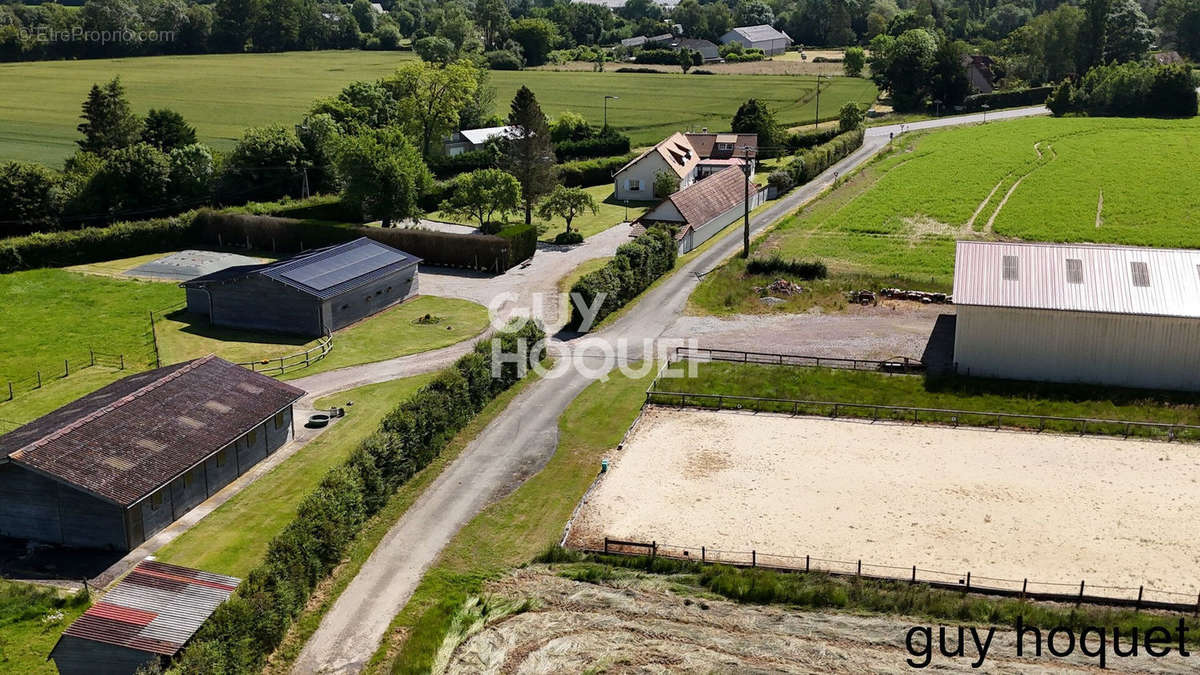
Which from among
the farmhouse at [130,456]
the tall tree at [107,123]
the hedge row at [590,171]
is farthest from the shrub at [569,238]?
the tall tree at [107,123]

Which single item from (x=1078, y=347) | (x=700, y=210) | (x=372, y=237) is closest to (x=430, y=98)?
(x=372, y=237)

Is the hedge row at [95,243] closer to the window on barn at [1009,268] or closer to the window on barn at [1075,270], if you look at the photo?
the window on barn at [1009,268]

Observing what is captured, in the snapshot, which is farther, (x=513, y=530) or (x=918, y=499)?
(x=918, y=499)

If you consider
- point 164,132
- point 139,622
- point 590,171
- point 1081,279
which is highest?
point 164,132

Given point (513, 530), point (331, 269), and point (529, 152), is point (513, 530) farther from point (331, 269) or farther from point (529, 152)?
point (529, 152)

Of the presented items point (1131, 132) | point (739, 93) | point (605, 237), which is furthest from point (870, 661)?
point (739, 93)
